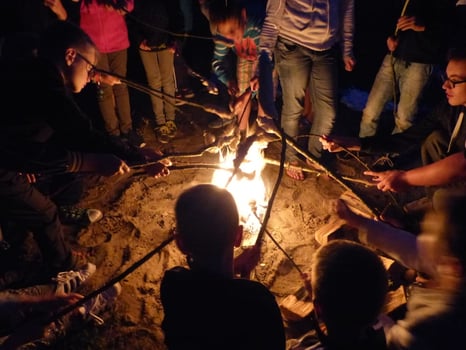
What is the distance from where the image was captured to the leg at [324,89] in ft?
14.1

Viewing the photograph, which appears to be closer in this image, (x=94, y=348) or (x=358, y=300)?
(x=358, y=300)

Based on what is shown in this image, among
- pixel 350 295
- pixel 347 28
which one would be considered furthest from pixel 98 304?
pixel 347 28

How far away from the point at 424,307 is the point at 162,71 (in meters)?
4.62

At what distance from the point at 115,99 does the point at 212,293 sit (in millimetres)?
4422

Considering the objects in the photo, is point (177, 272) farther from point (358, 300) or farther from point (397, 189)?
point (397, 189)

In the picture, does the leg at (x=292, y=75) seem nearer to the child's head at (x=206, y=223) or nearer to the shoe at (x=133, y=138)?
the shoe at (x=133, y=138)

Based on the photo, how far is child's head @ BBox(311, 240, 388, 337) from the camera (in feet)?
5.90

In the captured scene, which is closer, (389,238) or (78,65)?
(389,238)

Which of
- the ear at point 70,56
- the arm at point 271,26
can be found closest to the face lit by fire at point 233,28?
the arm at point 271,26

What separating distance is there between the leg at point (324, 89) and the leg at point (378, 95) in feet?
2.42

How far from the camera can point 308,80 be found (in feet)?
14.9

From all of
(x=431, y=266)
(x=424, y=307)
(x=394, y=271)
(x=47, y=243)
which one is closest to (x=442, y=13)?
(x=394, y=271)

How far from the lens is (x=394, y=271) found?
3.44m

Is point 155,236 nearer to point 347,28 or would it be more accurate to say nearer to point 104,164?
point 104,164
